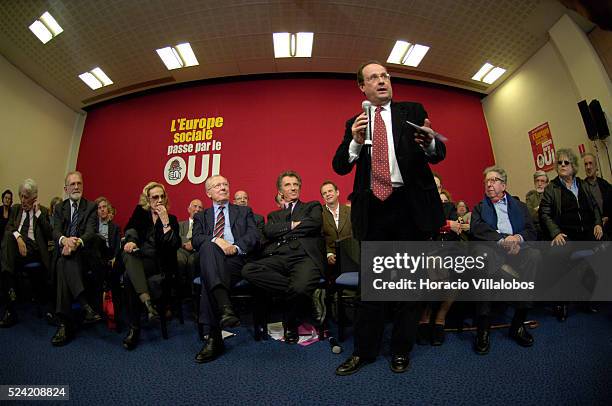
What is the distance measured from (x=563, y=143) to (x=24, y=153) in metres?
6.65

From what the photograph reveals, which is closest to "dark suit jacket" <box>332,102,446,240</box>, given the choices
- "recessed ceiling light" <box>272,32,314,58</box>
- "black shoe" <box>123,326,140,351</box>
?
"black shoe" <box>123,326,140,351</box>

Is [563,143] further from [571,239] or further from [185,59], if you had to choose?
[185,59]

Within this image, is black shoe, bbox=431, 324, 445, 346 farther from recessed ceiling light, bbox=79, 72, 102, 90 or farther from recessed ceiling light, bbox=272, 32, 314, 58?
recessed ceiling light, bbox=79, 72, 102, 90

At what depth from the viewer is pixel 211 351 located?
1630 millimetres

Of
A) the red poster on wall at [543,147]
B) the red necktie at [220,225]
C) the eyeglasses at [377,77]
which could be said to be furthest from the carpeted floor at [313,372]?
the red poster on wall at [543,147]

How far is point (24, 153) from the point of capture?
354 cm

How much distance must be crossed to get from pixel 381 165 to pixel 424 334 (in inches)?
46.8

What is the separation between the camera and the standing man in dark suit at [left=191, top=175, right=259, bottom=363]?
1684 mm

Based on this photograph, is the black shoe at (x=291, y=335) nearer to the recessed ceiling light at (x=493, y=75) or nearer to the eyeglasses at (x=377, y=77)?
the eyeglasses at (x=377, y=77)

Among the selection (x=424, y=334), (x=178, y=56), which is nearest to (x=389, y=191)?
(x=424, y=334)

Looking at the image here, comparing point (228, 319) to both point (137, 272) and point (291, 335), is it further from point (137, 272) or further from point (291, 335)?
point (137, 272)

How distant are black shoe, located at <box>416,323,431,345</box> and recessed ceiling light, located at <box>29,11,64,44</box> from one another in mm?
5118

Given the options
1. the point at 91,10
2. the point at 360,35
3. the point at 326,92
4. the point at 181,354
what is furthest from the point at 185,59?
the point at 181,354

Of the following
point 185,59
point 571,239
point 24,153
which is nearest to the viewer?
point 571,239
